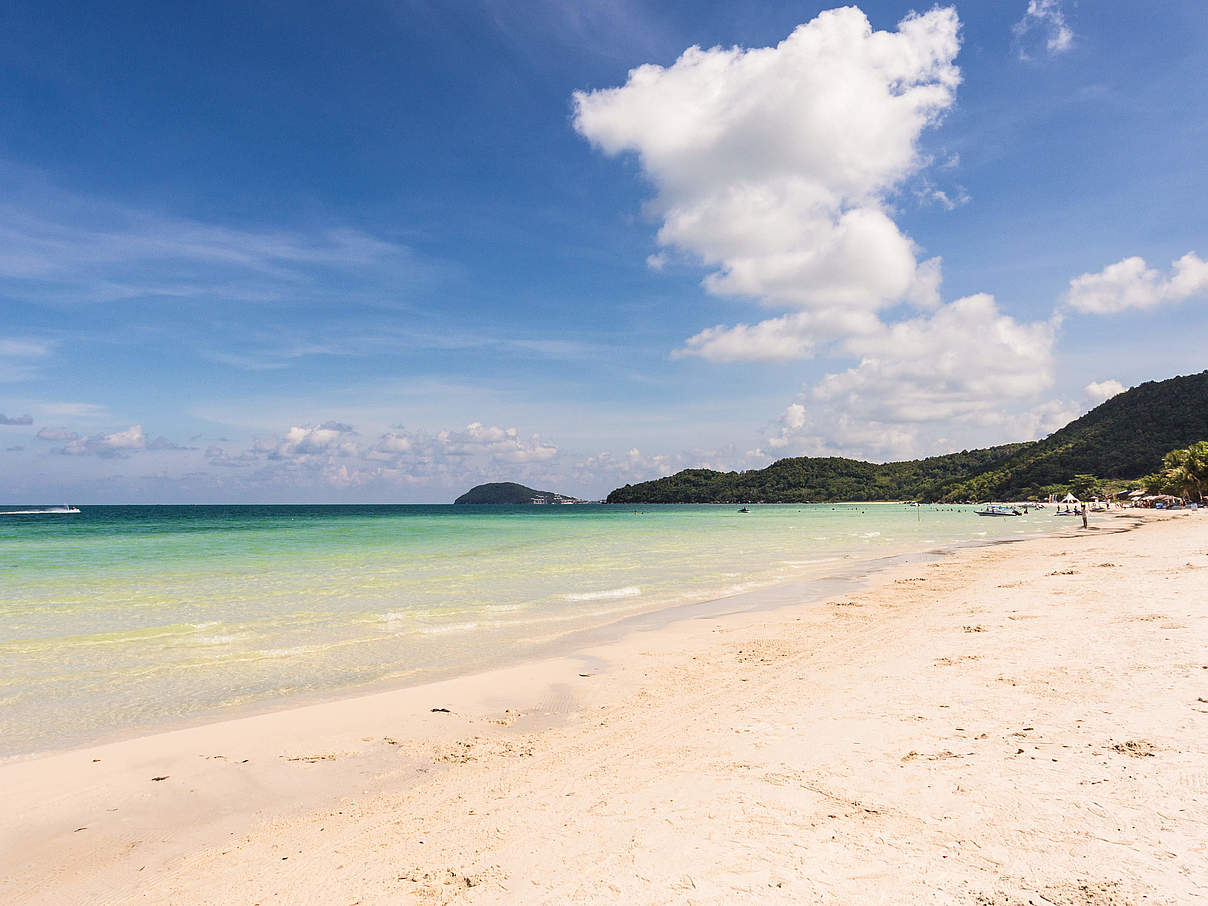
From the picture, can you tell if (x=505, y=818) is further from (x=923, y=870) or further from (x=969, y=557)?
(x=969, y=557)

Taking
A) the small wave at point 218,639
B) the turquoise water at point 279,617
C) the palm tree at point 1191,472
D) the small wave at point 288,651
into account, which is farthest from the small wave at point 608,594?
the palm tree at point 1191,472

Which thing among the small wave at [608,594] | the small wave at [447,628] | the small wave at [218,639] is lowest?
the small wave at [608,594]

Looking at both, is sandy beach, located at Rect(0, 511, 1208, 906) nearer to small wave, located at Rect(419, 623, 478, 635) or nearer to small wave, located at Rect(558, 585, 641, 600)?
small wave, located at Rect(419, 623, 478, 635)

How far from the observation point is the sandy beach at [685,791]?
4.09 meters

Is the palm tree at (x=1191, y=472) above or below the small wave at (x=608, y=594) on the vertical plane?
above

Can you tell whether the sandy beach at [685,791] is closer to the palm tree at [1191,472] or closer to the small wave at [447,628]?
the small wave at [447,628]

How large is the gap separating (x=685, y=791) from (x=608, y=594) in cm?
1484

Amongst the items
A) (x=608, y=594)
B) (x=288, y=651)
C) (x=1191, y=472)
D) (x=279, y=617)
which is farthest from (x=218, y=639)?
(x=1191, y=472)

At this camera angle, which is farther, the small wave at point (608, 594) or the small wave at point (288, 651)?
the small wave at point (608, 594)

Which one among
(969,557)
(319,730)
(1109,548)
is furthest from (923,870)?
(1109,548)

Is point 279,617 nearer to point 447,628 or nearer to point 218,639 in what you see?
point 218,639

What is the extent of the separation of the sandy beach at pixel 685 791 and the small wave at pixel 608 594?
9085mm

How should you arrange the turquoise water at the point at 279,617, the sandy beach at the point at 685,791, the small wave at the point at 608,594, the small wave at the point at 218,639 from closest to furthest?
the sandy beach at the point at 685,791 → the turquoise water at the point at 279,617 → the small wave at the point at 218,639 → the small wave at the point at 608,594

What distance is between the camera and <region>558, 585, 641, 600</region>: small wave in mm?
19625
